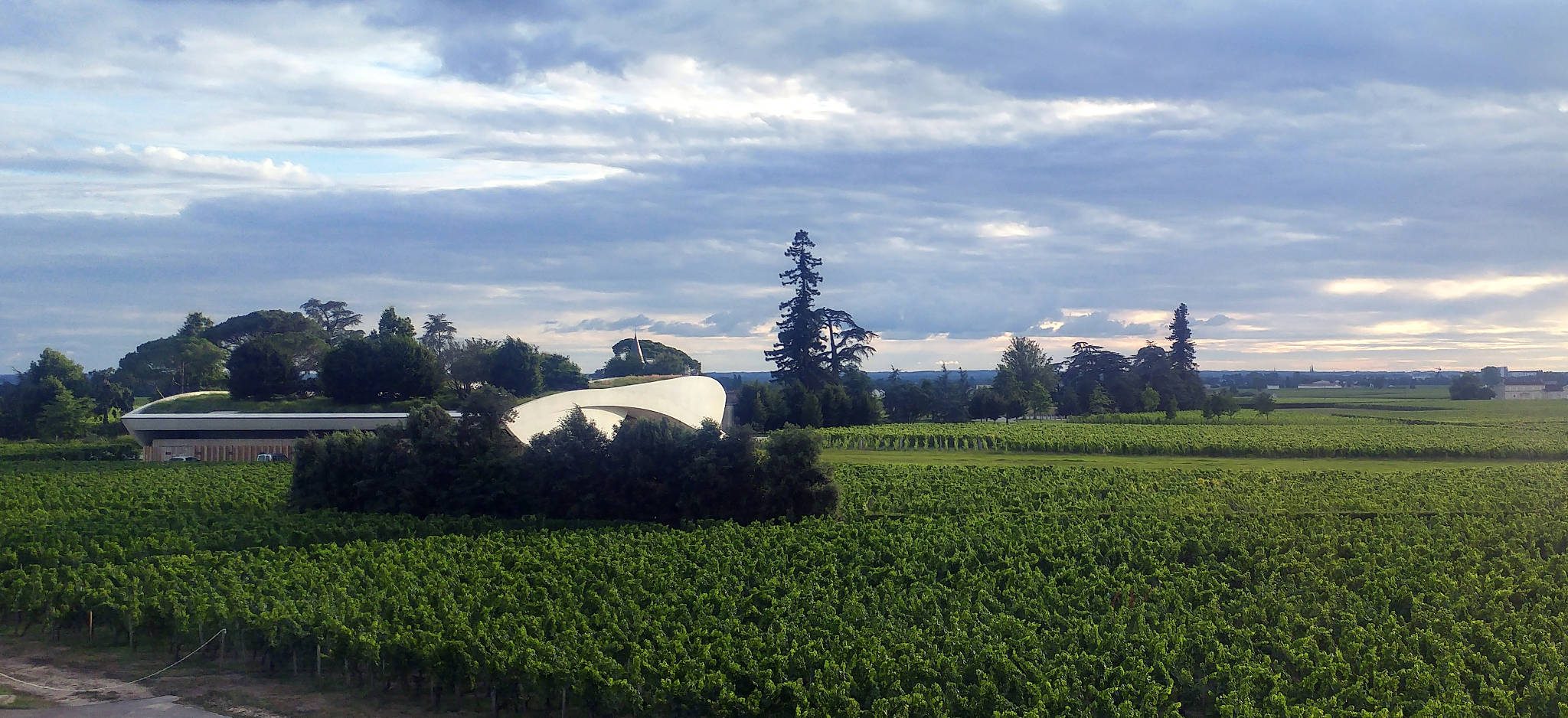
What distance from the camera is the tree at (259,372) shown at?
5681 cm

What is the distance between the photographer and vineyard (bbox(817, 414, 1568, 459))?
54906mm

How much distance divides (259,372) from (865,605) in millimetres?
46598

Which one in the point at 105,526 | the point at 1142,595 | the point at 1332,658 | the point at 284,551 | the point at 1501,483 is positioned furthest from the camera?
the point at 1501,483

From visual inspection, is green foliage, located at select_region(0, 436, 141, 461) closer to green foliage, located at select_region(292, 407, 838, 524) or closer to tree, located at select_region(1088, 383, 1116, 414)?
green foliage, located at select_region(292, 407, 838, 524)

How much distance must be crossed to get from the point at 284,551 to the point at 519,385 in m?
37.7

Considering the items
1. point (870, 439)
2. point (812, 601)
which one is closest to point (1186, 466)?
point (870, 439)

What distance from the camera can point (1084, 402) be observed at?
104 metres

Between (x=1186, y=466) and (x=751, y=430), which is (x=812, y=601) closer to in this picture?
(x=751, y=430)

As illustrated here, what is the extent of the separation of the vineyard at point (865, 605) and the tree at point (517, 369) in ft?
95.2

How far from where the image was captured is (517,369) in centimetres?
6181

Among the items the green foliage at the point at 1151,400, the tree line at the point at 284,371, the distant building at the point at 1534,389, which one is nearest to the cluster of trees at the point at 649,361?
the tree line at the point at 284,371

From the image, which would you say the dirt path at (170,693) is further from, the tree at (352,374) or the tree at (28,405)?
the tree at (28,405)

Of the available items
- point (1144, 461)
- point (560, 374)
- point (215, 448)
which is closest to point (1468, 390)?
point (1144, 461)

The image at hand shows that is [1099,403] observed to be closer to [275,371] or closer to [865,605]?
[275,371]
